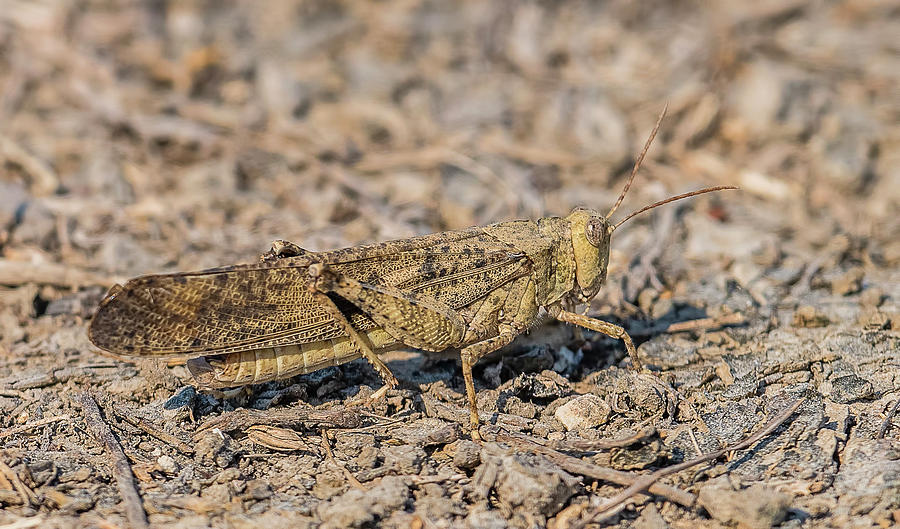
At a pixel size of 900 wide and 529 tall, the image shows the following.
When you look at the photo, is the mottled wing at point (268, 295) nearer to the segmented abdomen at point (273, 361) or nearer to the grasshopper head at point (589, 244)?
the segmented abdomen at point (273, 361)

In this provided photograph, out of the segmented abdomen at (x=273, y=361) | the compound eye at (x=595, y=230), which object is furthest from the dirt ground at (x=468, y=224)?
the compound eye at (x=595, y=230)

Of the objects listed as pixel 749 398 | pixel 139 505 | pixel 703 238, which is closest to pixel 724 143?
pixel 703 238

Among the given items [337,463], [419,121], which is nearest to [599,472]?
[337,463]

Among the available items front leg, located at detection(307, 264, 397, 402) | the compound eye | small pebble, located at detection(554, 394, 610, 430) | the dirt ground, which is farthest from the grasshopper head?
front leg, located at detection(307, 264, 397, 402)

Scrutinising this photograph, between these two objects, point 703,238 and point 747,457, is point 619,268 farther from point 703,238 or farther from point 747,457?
point 747,457

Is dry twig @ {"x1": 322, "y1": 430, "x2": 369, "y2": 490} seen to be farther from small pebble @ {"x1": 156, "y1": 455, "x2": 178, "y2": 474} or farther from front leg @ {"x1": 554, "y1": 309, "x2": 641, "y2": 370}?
front leg @ {"x1": 554, "y1": 309, "x2": 641, "y2": 370}

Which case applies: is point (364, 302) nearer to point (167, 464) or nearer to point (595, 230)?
point (167, 464)
